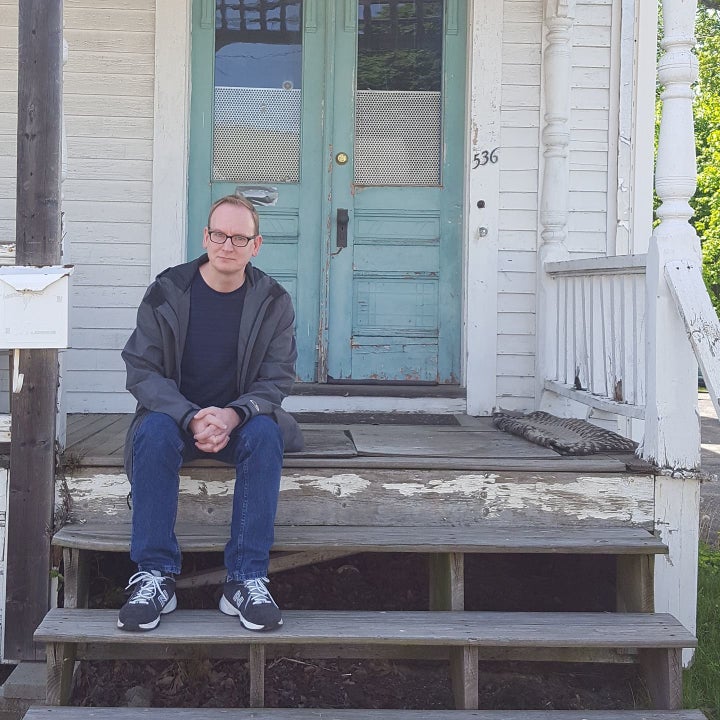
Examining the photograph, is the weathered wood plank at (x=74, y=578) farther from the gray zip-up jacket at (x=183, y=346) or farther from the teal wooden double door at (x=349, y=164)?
the teal wooden double door at (x=349, y=164)

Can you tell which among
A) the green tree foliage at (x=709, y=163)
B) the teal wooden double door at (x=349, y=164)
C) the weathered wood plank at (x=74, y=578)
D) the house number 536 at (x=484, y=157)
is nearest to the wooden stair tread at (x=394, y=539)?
the weathered wood plank at (x=74, y=578)

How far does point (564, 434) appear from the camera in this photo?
12.3 feet

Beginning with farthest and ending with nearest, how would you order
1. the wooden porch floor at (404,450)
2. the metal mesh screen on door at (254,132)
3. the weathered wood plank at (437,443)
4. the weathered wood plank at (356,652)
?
1. the metal mesh screen on door at (254,132)
2. the weathered wood plank at (437,443)
3. the wooden porch floor at (404,450)
4. the weathered wood plank at (356,652)

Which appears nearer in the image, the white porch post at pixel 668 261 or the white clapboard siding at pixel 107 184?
the white porch post at pixel 668 261

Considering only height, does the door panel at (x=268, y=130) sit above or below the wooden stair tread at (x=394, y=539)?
above

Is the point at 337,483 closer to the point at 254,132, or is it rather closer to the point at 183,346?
the point at 183,346

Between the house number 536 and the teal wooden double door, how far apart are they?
0.54 feet

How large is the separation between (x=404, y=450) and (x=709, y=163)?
819 inches

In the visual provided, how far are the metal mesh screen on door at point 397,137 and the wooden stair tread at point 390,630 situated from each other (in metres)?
2.57

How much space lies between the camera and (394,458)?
3.29 meters

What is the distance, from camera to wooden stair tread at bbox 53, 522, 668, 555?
3.00m

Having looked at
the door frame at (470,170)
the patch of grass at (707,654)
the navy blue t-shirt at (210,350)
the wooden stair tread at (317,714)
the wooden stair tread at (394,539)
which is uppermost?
the door frame at (470,170)

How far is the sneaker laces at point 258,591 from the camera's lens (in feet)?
8.96

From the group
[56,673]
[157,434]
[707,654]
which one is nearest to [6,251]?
[157,434]
